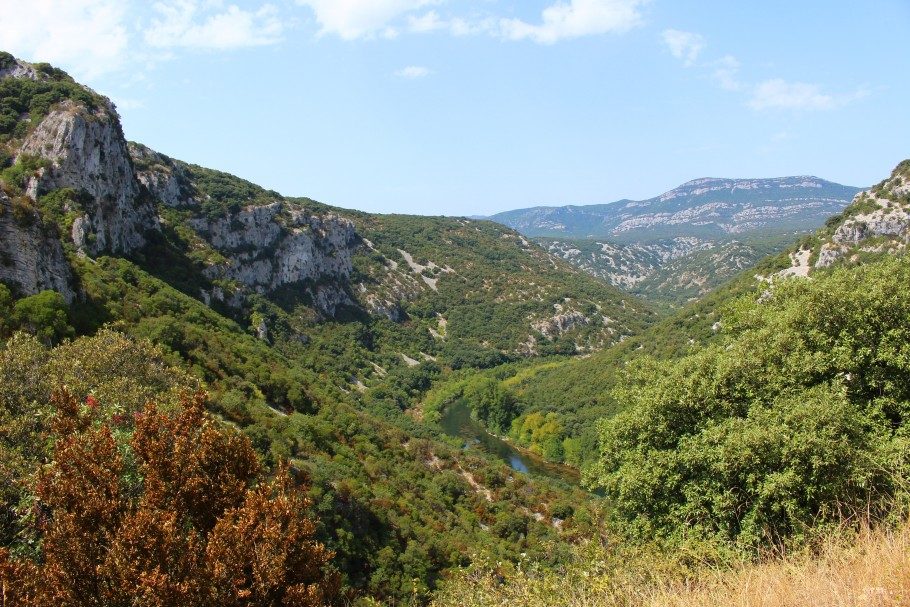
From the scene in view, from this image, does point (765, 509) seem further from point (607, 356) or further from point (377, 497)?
point (607, 356)

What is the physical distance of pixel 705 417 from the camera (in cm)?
1446

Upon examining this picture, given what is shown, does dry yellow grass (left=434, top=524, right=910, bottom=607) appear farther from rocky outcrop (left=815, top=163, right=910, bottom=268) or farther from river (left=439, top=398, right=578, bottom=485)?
rocky outcrop (left=815, top=163, right=910, bottom=268)

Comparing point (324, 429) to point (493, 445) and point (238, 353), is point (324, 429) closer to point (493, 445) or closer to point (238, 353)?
point (238, 353)

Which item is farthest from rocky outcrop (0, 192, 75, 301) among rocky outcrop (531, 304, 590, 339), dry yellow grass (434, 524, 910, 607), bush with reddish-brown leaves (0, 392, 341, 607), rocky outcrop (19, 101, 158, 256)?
rocky outcrop (531, 304, 590, 339)

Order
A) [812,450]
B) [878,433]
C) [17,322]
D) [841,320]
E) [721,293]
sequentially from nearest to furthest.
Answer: [812,450] < [878,433] < [841,320] < [17,322] < [721,293]

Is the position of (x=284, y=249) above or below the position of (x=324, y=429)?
above

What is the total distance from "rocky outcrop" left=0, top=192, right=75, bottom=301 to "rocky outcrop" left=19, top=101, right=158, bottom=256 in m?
22.2

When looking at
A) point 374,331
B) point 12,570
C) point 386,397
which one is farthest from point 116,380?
point 374,331

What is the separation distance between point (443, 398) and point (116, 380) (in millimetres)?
99469

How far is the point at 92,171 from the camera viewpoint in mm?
61625

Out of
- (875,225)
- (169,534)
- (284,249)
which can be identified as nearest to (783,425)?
(169,534)

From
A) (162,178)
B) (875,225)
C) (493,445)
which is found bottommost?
(493,445)

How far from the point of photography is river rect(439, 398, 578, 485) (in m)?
77.9

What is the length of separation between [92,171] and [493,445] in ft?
236
